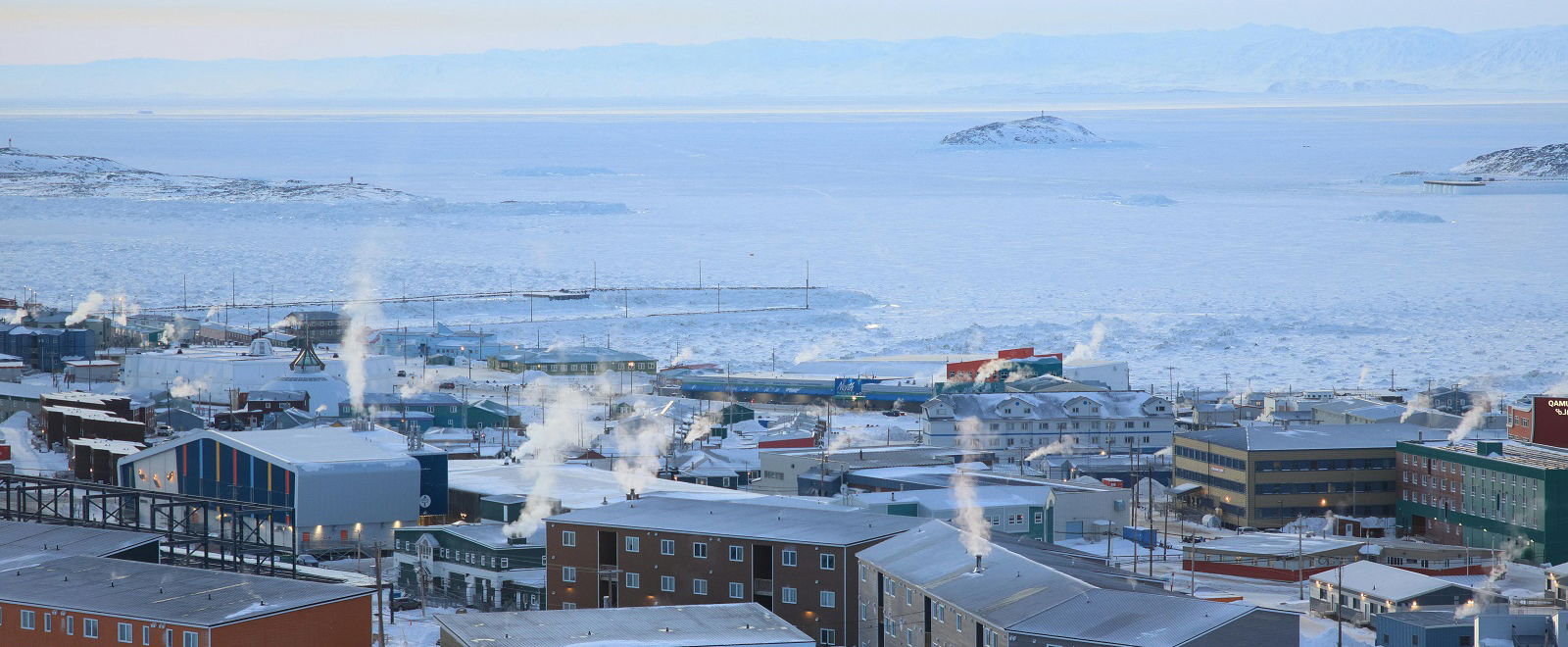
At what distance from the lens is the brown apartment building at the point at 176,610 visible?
1374 centimetres

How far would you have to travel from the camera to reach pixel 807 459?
25.4 m

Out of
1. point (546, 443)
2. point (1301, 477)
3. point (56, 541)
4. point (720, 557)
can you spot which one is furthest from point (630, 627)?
point (546, 443)

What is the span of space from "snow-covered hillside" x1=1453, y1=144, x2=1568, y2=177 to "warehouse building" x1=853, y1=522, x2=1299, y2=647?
102 metres

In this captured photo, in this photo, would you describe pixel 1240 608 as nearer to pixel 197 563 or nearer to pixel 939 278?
pixel 197 563

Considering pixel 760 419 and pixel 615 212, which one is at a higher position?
pixel 615 212

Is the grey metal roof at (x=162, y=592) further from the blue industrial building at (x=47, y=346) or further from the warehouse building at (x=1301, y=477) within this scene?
the blue industrial building at (x=47, y=346)

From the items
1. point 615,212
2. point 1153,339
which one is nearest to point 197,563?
point 1153,339

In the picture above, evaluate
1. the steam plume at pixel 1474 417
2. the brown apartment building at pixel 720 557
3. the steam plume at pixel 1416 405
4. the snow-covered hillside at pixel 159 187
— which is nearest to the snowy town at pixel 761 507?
the brown apartment building at pixel 720 557

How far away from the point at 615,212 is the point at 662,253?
18.7m

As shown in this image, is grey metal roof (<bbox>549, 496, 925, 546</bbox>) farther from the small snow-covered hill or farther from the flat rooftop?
the small snow-covered hill

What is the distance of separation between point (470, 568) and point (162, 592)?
207 inches

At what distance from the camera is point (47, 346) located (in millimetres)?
38875

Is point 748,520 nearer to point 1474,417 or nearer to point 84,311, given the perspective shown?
point 1474,417

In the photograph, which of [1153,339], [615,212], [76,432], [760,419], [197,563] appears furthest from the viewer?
[615,212]
